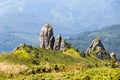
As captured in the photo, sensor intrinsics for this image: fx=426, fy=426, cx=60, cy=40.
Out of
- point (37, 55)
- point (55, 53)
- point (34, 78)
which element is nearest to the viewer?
point (34, 78)

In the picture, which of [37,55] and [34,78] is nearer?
[34,78]

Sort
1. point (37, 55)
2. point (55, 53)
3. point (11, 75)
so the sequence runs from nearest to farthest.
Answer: point (11, 75), point (37, 55), point (55, 53)

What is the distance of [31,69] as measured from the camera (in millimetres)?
67688

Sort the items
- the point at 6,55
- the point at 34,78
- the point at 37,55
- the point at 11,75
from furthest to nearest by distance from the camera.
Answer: the point at 37,55 < the point at 6,55 < the point at 11,75 < the point at 34,78

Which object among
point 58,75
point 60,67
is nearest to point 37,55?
point 60,67

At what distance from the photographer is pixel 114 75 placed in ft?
178

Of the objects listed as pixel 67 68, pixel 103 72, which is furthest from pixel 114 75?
pixel 67 68

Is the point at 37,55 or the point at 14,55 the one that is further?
the point at 37,55

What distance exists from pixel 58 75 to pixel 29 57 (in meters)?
102

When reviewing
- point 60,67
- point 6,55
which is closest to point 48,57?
point 6,55

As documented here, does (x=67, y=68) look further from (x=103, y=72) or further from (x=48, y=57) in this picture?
(x=48, y=57)

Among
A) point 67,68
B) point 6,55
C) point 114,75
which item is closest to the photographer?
point 114,75

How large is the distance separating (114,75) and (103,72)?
13.7ft

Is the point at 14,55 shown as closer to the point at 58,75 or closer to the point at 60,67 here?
the point at 60,67
